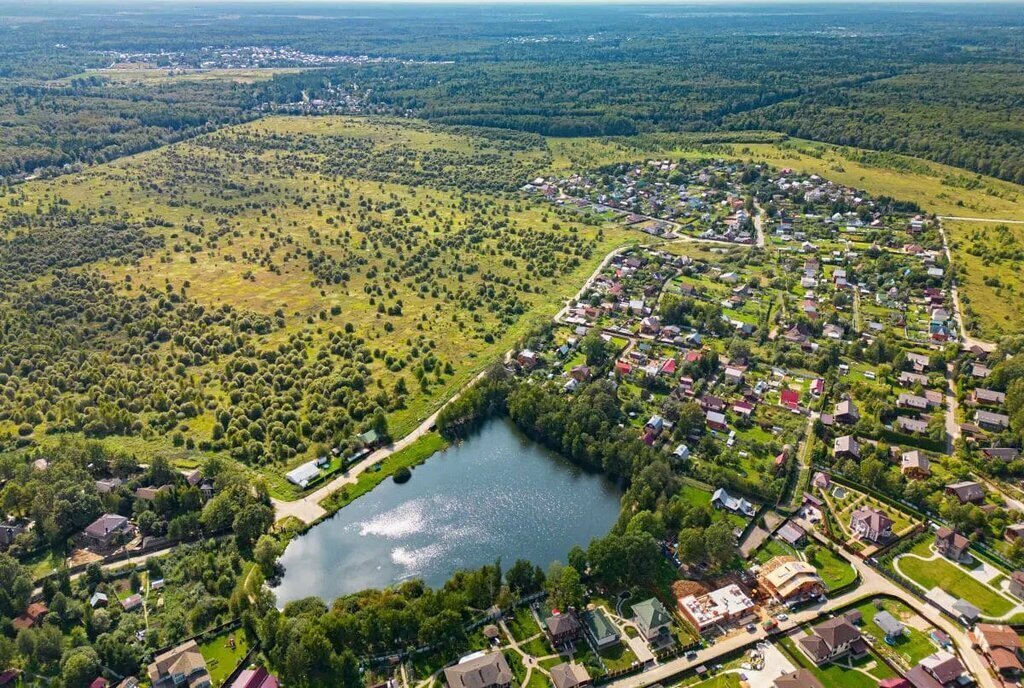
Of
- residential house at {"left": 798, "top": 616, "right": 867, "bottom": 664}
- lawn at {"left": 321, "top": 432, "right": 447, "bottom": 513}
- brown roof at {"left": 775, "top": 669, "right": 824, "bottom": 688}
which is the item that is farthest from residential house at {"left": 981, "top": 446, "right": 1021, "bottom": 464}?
lawn at {"left": 321, "top": 432, "right": 447, "bottom": 513}

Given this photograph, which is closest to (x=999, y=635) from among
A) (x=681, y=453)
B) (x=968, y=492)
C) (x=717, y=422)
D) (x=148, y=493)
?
(x=968, y=492)

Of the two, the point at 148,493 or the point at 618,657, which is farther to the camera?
the point at 148,493

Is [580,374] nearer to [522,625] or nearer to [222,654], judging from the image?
[522,625]

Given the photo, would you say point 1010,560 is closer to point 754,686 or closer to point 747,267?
point 754,686

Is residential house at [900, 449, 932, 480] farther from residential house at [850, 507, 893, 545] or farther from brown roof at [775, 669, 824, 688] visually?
brown roof at [775, 669, 824, 688]

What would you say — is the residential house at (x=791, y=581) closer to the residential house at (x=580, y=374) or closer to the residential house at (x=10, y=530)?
the residential house at (x=580, y=374)

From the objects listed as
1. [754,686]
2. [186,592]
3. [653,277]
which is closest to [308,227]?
[653,277]

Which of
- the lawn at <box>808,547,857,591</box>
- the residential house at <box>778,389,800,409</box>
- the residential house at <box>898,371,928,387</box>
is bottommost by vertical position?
the lawn at <box>808,547,857,591</box>
